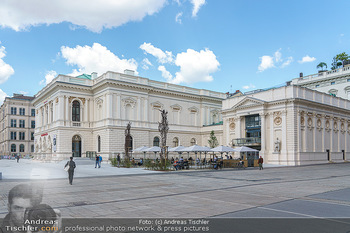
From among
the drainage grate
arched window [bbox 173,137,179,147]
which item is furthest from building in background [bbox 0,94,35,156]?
the drainage grate

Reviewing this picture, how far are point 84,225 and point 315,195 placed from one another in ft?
31.8

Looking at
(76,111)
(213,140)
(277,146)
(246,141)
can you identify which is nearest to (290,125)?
(277,146)

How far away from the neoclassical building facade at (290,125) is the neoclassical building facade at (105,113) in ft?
31.1

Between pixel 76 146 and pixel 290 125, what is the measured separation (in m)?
32.1

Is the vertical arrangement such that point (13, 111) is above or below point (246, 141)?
above

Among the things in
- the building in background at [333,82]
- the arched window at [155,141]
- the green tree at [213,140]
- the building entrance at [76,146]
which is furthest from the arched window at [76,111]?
the building in background at [333,82]

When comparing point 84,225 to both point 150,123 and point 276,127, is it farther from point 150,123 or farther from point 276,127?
point 150,123

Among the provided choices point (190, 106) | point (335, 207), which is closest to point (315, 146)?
point (190, 106)

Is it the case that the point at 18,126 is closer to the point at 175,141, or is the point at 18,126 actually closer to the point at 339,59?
the point at 175,141

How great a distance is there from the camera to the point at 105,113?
160ft

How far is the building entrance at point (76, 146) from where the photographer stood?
50000mm

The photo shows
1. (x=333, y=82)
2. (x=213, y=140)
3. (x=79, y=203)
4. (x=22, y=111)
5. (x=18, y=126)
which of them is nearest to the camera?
(x=79, y=203)

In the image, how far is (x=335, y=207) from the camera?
10461mm

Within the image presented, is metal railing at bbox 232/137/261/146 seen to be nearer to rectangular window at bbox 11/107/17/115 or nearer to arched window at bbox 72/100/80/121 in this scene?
arched window at bbox 72/100/80/121
